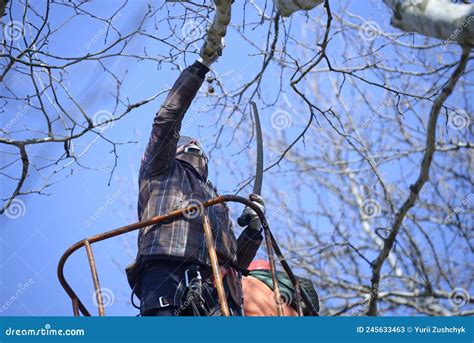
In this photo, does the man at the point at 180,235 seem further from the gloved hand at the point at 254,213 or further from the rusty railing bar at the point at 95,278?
the rusty railing bar at the point at 95,278

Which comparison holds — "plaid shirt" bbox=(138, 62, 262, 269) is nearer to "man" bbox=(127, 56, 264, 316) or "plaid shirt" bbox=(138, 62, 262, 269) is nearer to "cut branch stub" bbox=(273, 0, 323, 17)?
"man" bbox=(127, 56, 264, 316)

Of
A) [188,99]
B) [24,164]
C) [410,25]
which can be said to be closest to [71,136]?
[24,164]

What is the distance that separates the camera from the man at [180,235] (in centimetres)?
516

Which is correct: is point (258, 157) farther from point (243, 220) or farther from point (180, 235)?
point (180, 235)

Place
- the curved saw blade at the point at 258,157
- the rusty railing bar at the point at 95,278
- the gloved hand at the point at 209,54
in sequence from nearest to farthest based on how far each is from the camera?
the rusty railing bar at the point at 95,278
the gloved hand at the point at 209,54
the curved saw blade at the point at 258,157

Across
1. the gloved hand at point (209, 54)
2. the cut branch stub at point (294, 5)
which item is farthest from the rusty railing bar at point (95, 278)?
the cut branch stub at point (294, 5)

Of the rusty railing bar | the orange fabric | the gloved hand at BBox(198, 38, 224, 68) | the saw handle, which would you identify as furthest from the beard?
the rusty railing bar

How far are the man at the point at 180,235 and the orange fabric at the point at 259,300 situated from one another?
0.12 meters

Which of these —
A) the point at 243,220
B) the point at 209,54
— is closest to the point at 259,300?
the point at 243,220

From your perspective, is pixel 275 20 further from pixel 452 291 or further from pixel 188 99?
pixel 452 291

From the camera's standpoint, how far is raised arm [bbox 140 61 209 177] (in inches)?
221

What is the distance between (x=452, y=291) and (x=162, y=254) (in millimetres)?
4897

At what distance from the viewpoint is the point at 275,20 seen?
20.5 feet

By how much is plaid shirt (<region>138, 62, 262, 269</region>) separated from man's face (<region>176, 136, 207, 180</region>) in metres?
0.11
